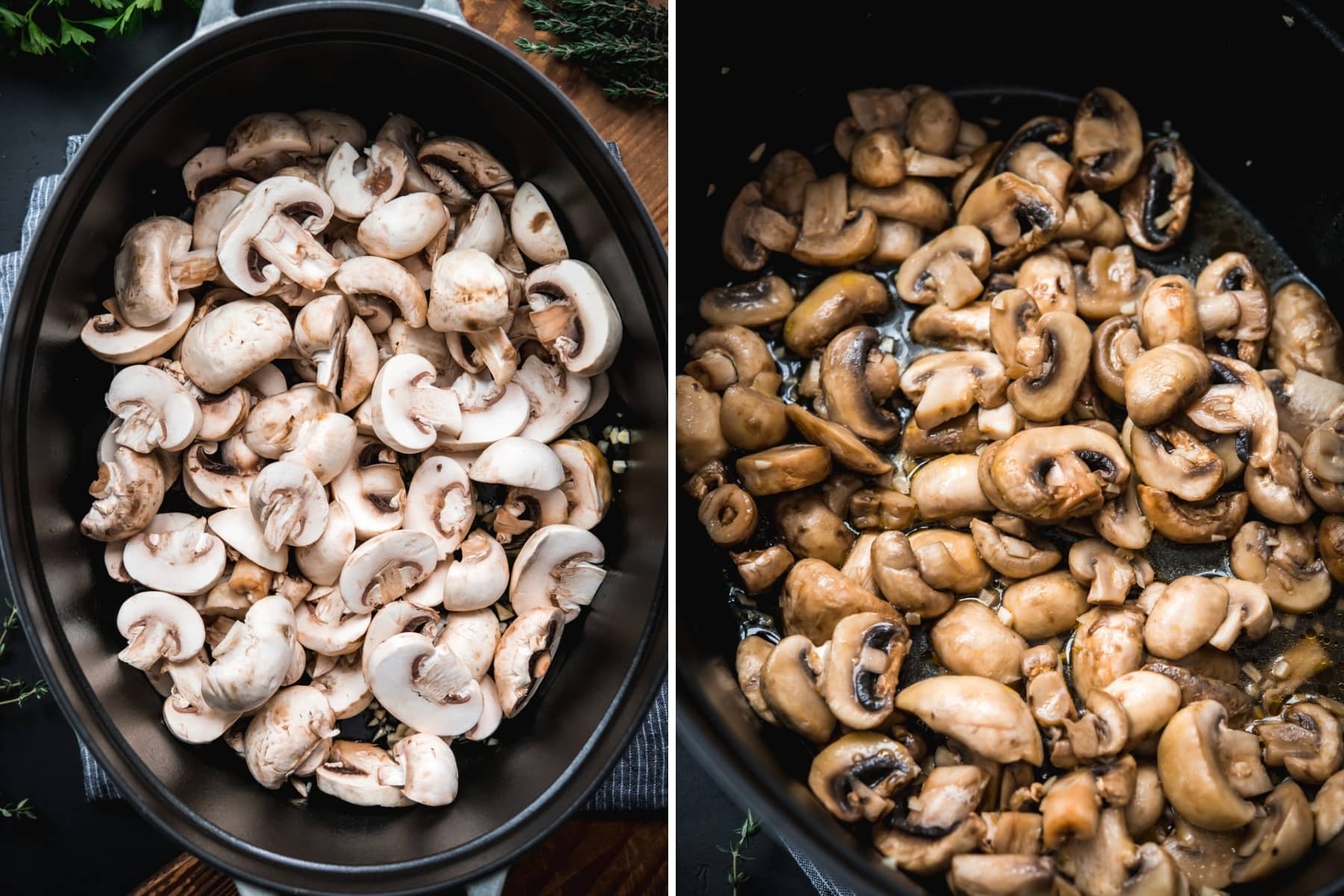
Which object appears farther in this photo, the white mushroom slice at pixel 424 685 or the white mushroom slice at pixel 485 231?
the white mushroom slice at pixel 485 231

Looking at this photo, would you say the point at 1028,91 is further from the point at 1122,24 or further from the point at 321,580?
the point at 321,580

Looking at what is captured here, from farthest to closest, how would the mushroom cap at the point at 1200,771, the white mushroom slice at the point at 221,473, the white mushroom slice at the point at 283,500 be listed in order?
the white mushroom slice at the point at 221,473
the white mushroom slice at the point at 283,500
the mushroom cap at the point at 1200,771

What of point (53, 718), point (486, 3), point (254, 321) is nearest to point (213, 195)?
point (254, 321)

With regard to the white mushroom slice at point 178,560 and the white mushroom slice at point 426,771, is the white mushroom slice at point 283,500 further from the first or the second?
the white mushroom slice at point 426,771

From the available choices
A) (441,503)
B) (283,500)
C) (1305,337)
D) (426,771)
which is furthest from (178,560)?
(1305,337)

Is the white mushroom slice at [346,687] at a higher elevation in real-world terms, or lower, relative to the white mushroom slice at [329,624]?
lower

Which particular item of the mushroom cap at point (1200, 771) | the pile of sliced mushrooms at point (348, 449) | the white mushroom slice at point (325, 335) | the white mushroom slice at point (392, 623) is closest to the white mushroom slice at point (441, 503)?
the pile of sliced mushrooms at point (348, 449)

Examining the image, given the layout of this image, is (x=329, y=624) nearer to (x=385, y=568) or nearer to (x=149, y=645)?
(x=385, y=568)
